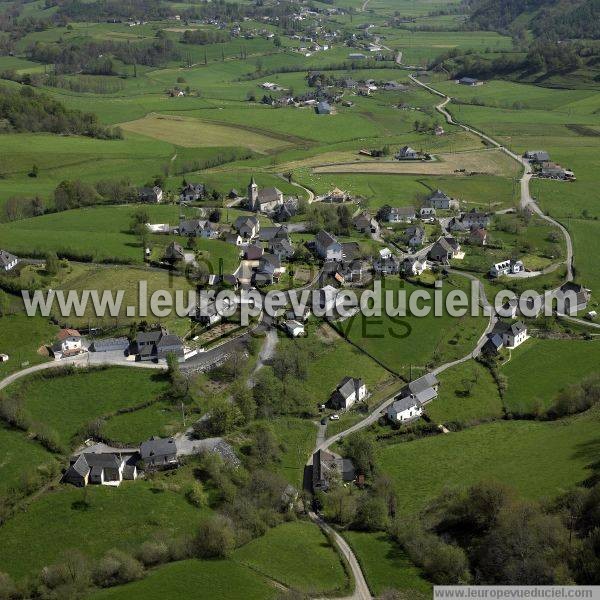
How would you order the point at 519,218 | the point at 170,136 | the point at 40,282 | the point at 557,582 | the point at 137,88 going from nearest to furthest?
the point at 557,582 < the point at 40,282 < the point at 519,218 < the point at 170,136 < the point at 137,88

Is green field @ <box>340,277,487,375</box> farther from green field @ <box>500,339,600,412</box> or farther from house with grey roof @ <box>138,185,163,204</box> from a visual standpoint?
house with grey roof @ <box>138,185,163,204</box>

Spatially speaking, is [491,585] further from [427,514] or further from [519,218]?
[519,218]

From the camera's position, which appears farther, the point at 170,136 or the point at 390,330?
the point at 170,136

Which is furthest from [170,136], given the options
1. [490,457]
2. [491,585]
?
[491,585]

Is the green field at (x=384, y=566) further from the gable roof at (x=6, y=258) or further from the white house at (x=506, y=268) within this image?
the gable roof at (x=6, y=258)

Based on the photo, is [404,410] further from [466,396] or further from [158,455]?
[158,455]

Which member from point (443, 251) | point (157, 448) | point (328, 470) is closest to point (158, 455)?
point (157, 448)

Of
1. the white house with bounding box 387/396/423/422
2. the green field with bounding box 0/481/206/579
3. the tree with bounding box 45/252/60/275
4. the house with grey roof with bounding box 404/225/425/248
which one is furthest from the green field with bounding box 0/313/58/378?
the house with grey roof with bounding box 404/225/425/248
